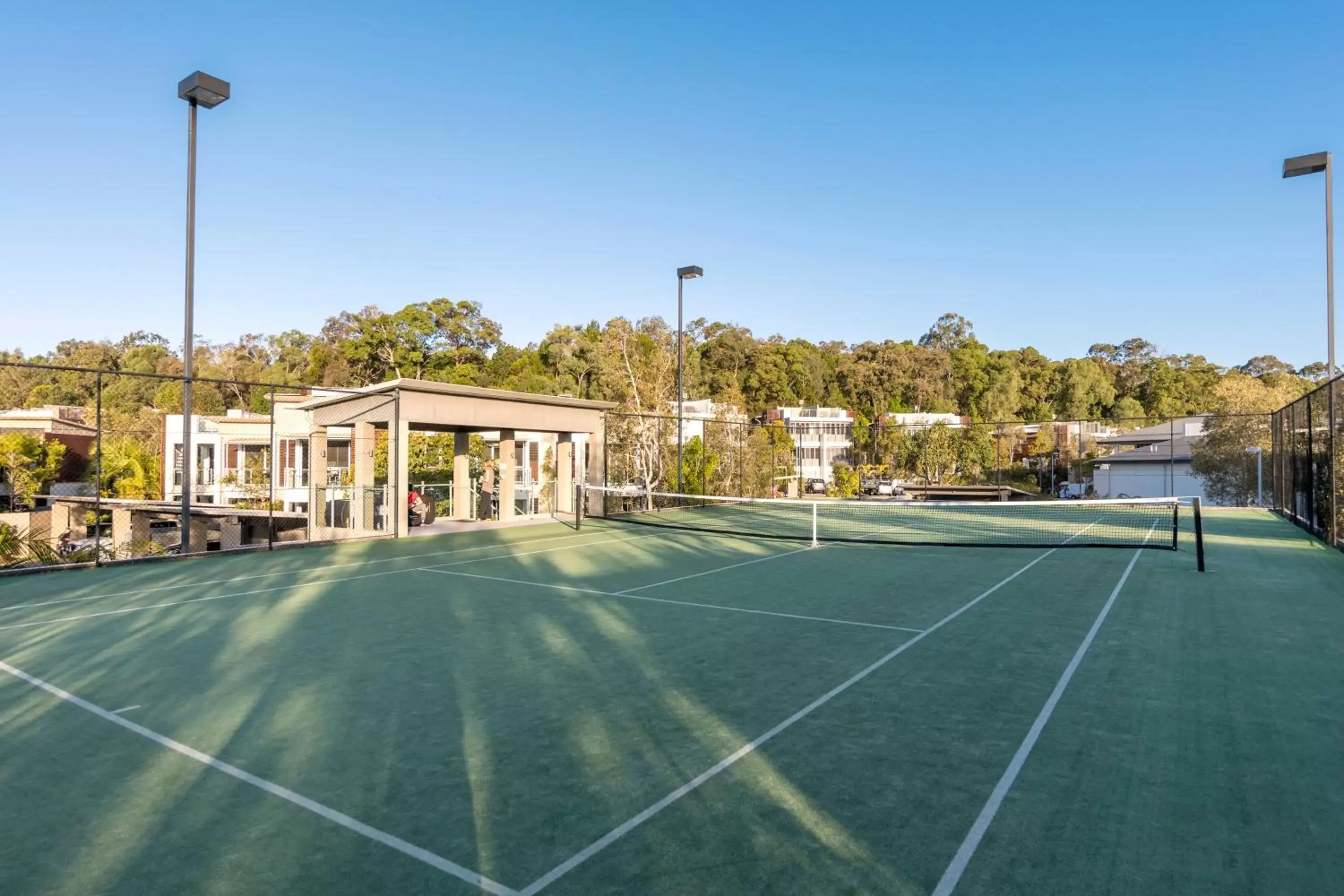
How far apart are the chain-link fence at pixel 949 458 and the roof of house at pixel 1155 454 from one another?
0.38 feet

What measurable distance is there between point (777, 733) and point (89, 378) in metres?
69.0

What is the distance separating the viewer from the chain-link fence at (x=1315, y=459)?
14422mm

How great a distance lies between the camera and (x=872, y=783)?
4461 millimetres

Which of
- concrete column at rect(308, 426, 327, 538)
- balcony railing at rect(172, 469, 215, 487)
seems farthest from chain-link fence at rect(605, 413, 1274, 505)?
balcony railing at rect(172, 469, 215, 487)

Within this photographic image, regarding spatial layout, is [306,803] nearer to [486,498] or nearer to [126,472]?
[486,498]

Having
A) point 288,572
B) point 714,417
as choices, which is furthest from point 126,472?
point 288,572

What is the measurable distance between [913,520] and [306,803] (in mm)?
20689

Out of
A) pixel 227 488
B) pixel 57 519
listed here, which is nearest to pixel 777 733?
pixel 57 519

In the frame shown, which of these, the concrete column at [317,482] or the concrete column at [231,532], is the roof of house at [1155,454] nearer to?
the concrete column at [317,482]

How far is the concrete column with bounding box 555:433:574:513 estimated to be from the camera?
22.9 metres

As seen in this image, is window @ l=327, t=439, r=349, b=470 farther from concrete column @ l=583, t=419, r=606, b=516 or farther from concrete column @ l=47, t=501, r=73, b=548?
concrete column @ l=583, t=419, r=606, b=516

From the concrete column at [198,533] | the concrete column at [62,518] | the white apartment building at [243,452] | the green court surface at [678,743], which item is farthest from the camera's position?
the white apartment building at [243,452]

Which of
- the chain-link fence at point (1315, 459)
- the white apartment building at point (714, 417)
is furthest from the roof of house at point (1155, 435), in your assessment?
the white apartment building at point (714, 417)

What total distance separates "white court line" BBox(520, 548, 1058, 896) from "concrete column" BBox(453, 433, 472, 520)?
16814mm
